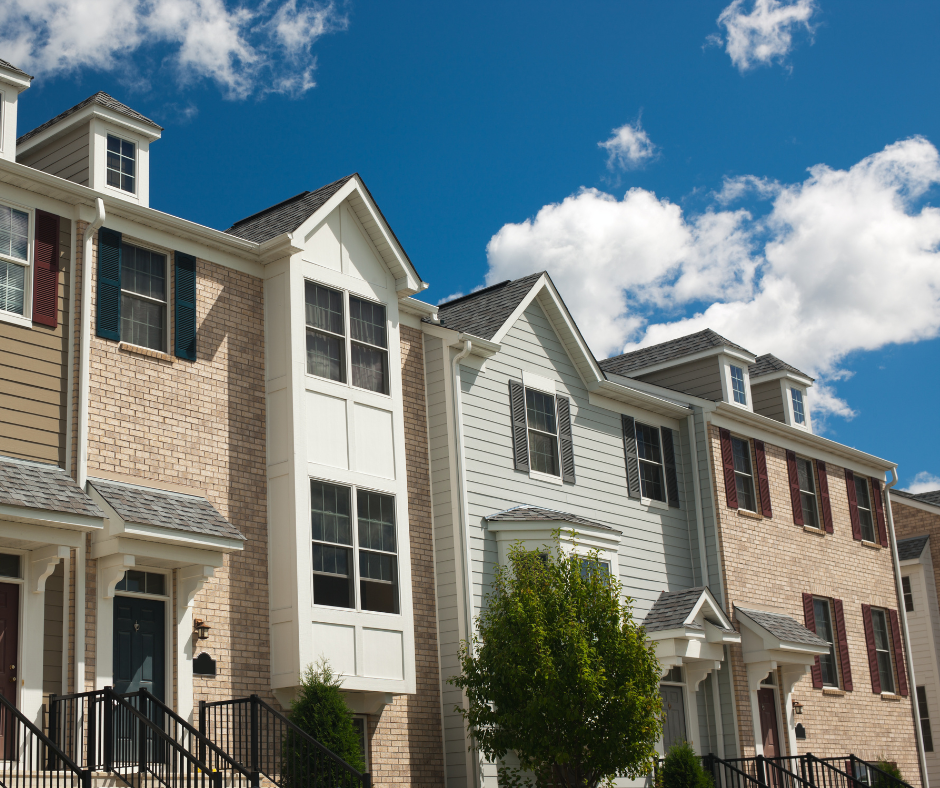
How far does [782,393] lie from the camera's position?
26.8m

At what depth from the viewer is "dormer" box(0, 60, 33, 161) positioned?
45.8ft

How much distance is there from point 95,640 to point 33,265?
176 inches

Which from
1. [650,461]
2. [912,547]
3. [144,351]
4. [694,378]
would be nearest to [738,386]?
[694,378]

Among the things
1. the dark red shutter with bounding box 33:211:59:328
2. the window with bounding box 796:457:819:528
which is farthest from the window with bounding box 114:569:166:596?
the window with bounding box 796:457:819:528

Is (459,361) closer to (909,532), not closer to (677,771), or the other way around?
(677,771)

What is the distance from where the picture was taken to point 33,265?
1348cm

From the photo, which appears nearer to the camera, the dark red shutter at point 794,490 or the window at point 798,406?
the dark red shutter at point 794,490

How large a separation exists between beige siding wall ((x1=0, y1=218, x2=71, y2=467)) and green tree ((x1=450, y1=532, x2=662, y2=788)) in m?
6.30

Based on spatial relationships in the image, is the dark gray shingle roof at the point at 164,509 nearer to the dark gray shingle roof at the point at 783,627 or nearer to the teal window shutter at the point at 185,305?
the teal window shutter at the point at 185,305

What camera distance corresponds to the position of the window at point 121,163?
49.5ft

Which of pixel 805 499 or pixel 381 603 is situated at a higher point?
pixel 805 499

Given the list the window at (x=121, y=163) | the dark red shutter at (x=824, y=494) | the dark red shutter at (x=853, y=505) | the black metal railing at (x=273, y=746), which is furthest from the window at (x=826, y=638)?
the window at (x=121, y=163)

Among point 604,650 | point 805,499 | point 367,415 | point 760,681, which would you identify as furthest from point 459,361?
point 805,499

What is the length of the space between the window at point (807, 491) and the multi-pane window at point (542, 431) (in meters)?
8.10
